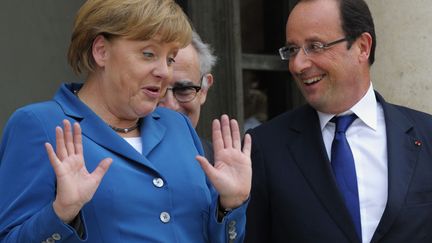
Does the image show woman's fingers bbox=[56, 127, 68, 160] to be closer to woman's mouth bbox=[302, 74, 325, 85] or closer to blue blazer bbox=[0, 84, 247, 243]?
blue blazer bbox=[0, 84, 247, 243]

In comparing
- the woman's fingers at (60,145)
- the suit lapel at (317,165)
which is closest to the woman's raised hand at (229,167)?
the woman's fingers at (60,145)

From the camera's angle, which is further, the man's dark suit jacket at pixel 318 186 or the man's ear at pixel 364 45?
the man's ear at pixel 364 45

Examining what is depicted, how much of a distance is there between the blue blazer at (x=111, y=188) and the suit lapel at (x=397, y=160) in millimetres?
654

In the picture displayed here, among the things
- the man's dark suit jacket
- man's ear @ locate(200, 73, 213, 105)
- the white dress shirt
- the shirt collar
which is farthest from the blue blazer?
man's ear @ locate(200, 73, 213, 105)

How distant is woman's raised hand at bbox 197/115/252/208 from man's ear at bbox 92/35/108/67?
0.40 meters

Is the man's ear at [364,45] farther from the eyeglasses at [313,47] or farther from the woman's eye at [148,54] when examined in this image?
the woman's eye at [148,54]

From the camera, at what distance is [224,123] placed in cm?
270

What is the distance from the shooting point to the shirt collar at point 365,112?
3.32m

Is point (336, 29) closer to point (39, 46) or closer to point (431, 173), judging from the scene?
point (431, 173)

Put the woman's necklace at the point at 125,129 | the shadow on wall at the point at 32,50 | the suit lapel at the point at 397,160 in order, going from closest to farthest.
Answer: the woman's necklace at the point at 125,129, the suit lapel at the point at 397,160, the shadow on wall at the point at 32,50

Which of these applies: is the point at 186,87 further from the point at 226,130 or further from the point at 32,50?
the point at 32,50

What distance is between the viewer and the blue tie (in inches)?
124

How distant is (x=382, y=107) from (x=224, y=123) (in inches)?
37.5

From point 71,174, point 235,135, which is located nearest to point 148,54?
point 235,135
